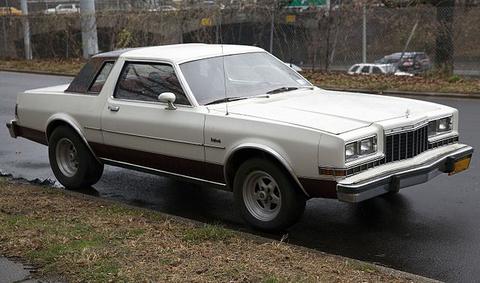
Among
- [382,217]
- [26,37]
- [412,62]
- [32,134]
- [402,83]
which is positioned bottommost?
[382,217]

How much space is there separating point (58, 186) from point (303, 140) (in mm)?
3623

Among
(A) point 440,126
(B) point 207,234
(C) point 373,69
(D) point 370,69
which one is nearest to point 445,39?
(C) point 373,69

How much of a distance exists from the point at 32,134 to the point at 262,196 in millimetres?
3386

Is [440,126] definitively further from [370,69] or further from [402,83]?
[370,69]

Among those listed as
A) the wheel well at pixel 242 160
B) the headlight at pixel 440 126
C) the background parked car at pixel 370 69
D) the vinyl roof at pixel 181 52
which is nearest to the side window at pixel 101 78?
the vinyl roof at pixel 181 52

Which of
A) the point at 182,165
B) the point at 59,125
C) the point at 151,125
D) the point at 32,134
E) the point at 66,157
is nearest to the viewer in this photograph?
the point at 182,165

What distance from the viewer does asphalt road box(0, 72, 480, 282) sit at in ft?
16.0

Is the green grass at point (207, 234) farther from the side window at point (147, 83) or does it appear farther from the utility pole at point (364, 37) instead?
the utility pole at point (364, 37)

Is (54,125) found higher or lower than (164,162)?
higher

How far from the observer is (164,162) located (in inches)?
242

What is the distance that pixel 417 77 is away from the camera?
17.4 m

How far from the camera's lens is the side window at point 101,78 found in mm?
6768

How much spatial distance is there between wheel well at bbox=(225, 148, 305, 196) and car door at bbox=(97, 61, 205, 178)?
0.30 meters

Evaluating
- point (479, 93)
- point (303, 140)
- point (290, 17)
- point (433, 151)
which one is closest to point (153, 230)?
point (303, 140)
